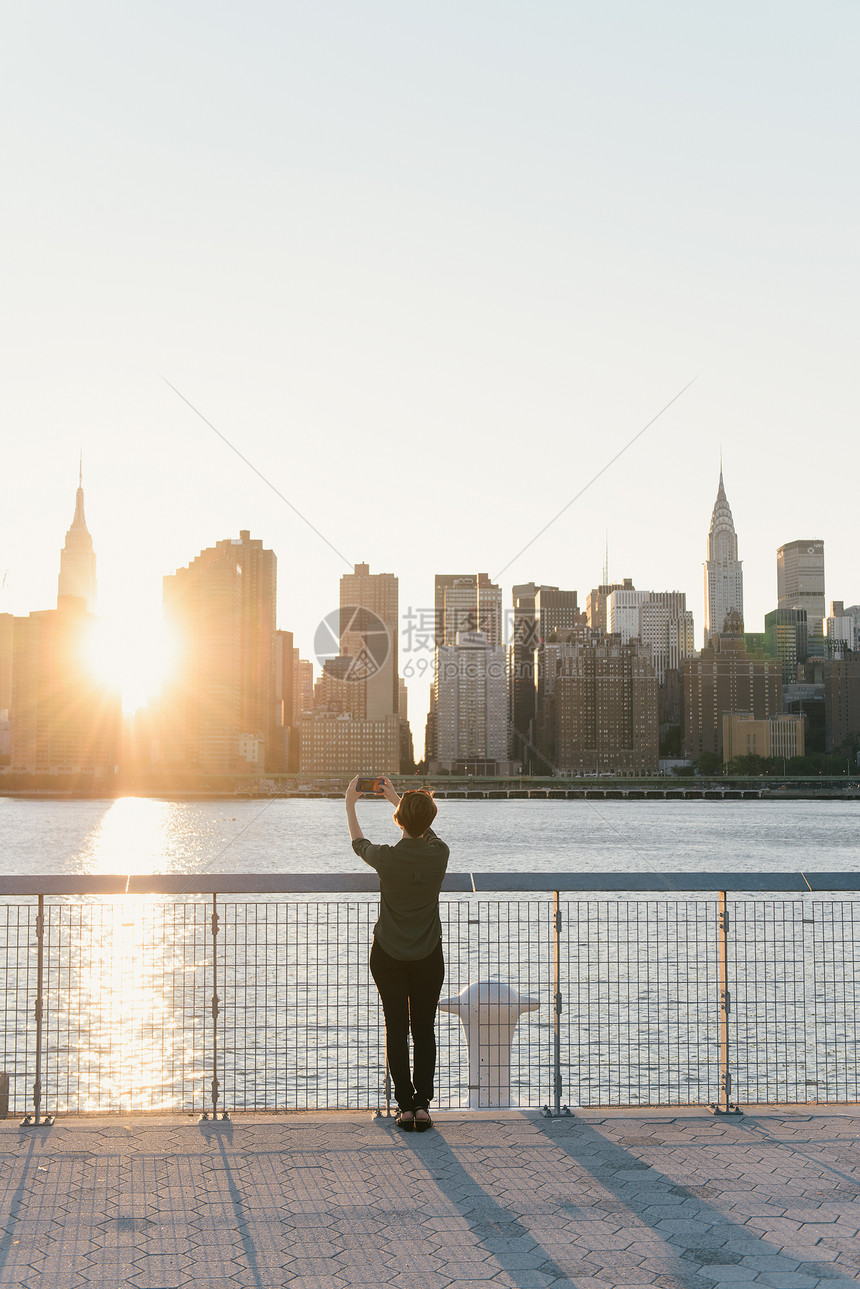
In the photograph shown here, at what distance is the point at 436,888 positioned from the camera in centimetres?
592

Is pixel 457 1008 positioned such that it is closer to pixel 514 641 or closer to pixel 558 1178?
pixel 558 1178

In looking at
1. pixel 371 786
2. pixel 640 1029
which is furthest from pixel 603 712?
pixel 371 786

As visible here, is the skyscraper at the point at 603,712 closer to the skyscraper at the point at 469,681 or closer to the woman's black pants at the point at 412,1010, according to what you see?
the skyscraper at the point at 469,681

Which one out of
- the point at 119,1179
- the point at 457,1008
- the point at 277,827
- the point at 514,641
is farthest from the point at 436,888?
the point at 514,641

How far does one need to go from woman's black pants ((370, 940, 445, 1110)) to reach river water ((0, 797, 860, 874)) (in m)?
26.7

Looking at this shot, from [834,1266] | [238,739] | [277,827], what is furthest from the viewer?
[238,739]

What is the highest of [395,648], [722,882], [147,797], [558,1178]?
[395,648]

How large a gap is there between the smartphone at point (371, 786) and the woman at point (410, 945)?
3 cm

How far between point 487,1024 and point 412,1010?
81cm

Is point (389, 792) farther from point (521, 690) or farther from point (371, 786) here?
point (521, 690)

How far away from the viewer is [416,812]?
5.98 metres

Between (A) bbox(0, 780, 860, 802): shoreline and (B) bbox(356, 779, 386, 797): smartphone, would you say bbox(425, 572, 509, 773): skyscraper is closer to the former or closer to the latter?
(A) bbox(0, 780, 860, 802): shoreline

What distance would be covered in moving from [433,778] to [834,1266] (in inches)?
6095

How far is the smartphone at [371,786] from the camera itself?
5.86 m
